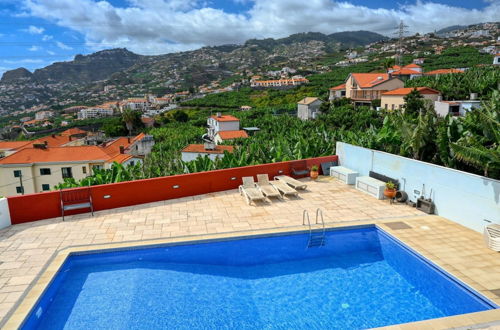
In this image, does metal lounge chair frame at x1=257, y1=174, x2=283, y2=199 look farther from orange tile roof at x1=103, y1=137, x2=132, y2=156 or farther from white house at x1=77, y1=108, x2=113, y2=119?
white house at x1=77, y1=108, x2=113, y2=119

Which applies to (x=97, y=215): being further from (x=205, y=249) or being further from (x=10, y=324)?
(x=10, y=324)

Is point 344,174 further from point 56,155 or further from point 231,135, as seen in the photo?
point 56,155

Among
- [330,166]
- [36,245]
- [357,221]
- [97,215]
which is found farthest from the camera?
[330,166]

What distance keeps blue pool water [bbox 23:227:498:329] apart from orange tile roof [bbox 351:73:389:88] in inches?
2119

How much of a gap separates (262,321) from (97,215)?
655 centimetres

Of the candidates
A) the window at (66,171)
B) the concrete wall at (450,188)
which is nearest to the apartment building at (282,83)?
the window at (66,171)

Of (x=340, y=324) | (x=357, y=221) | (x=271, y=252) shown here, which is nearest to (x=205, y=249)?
(x=271, y=252)

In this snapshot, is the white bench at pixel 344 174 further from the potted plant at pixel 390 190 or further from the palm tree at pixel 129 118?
the palm tree at pixel 129 118

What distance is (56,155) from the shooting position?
124ft

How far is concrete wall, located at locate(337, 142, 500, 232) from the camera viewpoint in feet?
Result: 26.8

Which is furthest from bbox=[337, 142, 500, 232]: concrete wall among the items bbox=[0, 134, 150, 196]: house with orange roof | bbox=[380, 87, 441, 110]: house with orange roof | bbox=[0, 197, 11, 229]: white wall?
bbox=[380, 87, 441, 110]: house with orange roof

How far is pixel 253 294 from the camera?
718 centimetres

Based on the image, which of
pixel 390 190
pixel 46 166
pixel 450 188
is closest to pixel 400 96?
pixel 390 190

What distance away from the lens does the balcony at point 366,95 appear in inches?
2208
